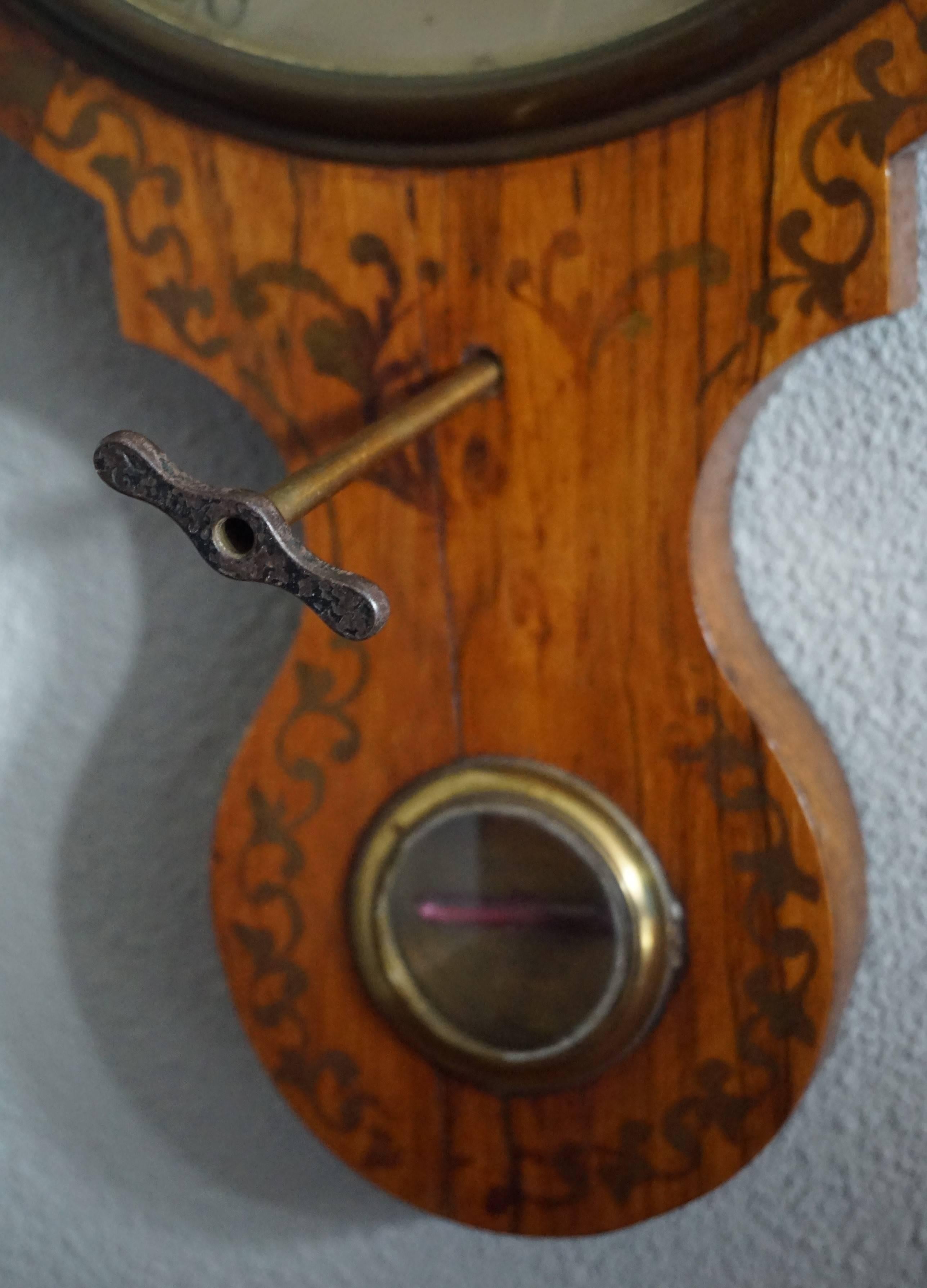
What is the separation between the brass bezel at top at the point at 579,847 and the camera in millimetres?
322

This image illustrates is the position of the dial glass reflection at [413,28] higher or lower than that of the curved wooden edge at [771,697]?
higher

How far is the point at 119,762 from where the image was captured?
434 millimetres

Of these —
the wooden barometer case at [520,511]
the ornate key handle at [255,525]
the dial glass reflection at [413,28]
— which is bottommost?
the ornate key handle at [255,525]

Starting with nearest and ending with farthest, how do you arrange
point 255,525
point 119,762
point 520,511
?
point 255,525 < point 520,511 < point 119,762

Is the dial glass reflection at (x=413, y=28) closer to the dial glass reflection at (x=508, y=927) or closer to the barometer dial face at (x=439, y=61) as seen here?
the barometer dial face at (x=439, y=61)

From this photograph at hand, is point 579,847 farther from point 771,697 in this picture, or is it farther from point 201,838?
point 201,838

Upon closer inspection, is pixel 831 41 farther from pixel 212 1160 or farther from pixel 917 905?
pixel 212 1160

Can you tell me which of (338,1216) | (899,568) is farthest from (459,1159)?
(899,568)

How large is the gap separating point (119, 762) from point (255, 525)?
0.26 metres

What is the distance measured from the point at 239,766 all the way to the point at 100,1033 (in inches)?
6.7

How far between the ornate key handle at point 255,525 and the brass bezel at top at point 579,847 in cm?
13

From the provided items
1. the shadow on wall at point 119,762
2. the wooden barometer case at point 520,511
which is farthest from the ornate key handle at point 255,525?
the shadow on wall at point 119,762

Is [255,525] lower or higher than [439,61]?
lower

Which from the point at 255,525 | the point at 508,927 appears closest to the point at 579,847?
the point at 508,927
